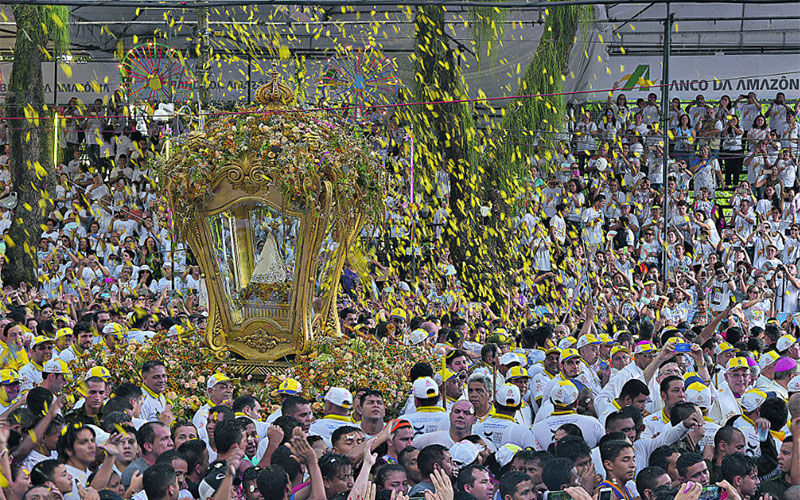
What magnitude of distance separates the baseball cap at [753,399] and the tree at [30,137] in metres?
14.0

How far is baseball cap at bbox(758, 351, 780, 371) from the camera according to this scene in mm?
A: 9672

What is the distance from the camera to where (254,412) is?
25.7ft

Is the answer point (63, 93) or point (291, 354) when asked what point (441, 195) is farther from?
point (63, 93)

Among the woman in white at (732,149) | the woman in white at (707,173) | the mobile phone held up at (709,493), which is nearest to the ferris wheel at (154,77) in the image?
the woman in white at (707,173)

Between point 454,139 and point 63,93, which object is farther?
point 63,93

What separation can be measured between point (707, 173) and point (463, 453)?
14.0 m

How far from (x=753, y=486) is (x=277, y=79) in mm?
6678

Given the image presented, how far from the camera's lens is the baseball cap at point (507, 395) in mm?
7676

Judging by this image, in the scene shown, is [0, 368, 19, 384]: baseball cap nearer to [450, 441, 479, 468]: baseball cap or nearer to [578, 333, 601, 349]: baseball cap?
[450, 441, 479, 468]: baseball cap

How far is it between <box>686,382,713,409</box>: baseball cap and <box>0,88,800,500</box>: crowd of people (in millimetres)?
19

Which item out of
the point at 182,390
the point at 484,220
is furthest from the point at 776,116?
the point at 182,390

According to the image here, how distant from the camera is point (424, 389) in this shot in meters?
7.98

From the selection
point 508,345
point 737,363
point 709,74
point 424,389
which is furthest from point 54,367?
point 709,74

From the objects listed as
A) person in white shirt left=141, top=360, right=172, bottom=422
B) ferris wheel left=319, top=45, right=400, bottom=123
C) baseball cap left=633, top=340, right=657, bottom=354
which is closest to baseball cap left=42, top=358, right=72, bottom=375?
person in white shirt left=141, top=360, right=172, bottom=422
